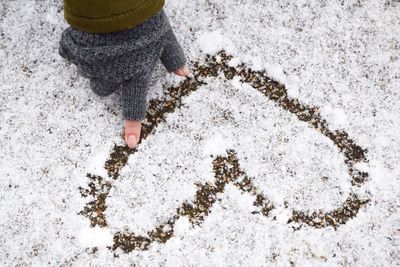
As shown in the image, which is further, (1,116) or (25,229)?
(1,116)

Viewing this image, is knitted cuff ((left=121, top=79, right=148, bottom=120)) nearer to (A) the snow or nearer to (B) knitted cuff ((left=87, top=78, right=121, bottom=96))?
(B) knitted cuff ((left=87, top=78, right=121, bottom=96))

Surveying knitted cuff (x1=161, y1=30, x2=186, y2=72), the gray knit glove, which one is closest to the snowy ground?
knitted cuff (x1=161, y1=30, x2=186, y2=72)

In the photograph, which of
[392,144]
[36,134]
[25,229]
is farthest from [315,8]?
[25,229]

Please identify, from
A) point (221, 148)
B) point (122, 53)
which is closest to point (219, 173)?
point (221, 148)

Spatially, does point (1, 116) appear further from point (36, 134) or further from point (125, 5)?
point (125, 5)

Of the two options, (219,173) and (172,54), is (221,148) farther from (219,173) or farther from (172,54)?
(172,54)

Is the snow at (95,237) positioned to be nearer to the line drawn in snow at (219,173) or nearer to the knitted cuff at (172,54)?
the line drawn in snow at (219,173)
